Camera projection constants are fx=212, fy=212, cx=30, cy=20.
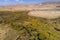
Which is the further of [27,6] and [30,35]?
[27,6]

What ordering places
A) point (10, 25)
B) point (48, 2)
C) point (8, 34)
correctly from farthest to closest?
point (48, 2) < point (10, 25) < point (8, 34)

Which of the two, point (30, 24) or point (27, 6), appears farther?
point (27, 6)

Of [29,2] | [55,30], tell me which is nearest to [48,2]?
[29,2]

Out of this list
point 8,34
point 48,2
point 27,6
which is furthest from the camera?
point 48,2

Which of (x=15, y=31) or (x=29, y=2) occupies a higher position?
(x=15, y=31)

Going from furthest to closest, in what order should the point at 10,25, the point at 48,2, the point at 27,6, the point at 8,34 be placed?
the point at 48,2 < the point at 27,6 < the point at 10,25 < the point at 8,34

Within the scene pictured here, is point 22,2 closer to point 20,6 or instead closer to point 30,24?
point 20,6

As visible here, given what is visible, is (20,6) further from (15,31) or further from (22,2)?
(15,31)

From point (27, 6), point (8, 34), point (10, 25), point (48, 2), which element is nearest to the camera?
point (8, 34)

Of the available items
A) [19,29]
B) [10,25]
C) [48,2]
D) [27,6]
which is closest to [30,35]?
[19,29]
